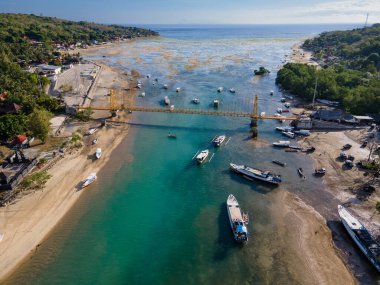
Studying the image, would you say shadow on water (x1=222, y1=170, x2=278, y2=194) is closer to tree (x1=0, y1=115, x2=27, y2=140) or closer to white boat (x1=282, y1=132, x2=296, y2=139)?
white boat (x1=282, y1=132, x2=296, y2=139)

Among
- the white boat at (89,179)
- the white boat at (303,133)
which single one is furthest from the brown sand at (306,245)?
the white boat at (89,179)

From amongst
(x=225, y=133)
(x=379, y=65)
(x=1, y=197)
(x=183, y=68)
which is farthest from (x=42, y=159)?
(x=379, y=65)

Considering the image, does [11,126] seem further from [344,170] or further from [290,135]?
[344,170]

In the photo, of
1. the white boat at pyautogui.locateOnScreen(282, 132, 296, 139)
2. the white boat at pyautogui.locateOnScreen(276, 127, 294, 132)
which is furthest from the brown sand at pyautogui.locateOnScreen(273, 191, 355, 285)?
the white boat at pyautogui.locateOnScreen(276, 127, 294, 132)

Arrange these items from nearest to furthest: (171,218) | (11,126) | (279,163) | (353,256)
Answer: (353,256), (171,218), (279,163), (11,126)

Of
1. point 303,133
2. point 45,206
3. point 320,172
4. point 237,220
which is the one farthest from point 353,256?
point 45,206

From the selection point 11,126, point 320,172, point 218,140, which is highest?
point 11,126
